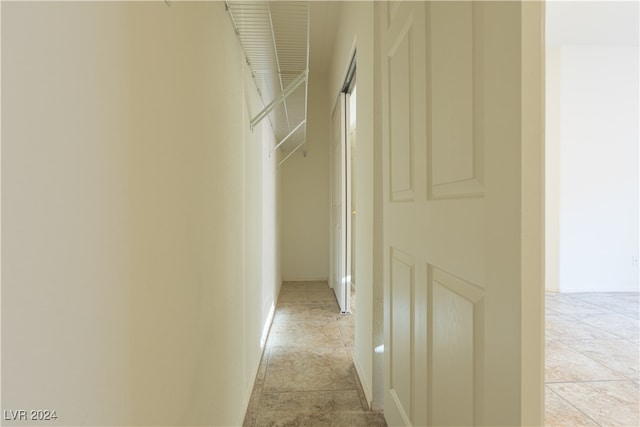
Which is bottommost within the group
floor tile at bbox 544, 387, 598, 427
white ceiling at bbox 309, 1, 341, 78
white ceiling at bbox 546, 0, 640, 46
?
floor tile at bbox 544, 387, 598, 427

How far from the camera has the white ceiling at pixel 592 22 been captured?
3.21 meters

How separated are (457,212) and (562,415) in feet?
5.10

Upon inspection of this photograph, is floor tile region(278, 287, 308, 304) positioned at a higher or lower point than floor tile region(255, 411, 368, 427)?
higher

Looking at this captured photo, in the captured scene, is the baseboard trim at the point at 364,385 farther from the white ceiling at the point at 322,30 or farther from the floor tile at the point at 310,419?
the white ceiling at the point at 322,30

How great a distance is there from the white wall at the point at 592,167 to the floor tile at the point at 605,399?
8.20ft

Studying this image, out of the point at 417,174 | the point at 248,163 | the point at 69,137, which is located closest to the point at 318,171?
the point at 248,163

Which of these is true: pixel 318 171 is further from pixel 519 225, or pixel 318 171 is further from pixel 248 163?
pixel 519 225

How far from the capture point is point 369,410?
1.66 metres

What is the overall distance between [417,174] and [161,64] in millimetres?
719

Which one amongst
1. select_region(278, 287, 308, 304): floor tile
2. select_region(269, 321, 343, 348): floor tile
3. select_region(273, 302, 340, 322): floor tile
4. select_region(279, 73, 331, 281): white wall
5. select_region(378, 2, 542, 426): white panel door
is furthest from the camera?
select_region(279, 73, 331, 281): white wall

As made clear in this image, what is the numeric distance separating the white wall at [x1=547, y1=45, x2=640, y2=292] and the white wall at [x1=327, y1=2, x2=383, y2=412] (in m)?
3.20

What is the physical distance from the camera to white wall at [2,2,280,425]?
0.37 metres

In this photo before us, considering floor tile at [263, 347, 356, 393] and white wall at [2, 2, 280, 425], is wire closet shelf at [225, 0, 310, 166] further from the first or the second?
floor tile at [263, 347, 356, 393]

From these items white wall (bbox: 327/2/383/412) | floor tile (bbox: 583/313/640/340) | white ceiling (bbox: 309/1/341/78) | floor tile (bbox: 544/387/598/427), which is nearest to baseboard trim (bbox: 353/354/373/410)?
white wall (bbox: 327/2/383/412)
